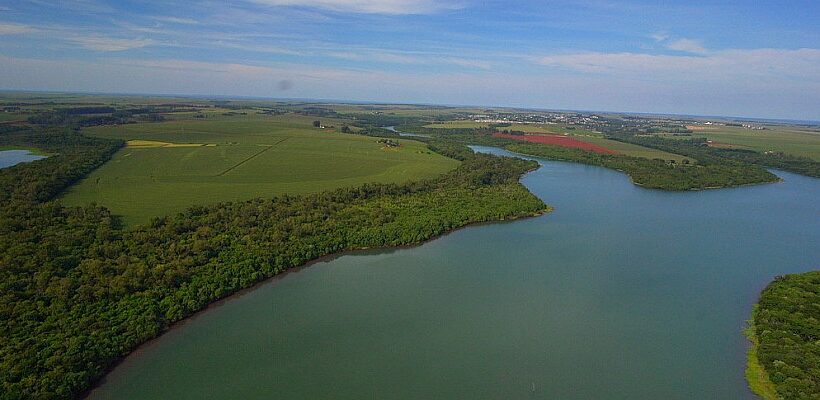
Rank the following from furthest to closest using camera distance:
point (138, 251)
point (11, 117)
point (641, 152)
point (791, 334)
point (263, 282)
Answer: point (11, 117)
point (641, 152)
point (263, 282)
point (138, 251)
point (791, 334)

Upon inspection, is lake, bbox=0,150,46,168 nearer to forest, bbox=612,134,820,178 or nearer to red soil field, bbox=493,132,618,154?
red soil field, bbox=493,132,618,154

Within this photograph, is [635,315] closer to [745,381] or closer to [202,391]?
[745,381]

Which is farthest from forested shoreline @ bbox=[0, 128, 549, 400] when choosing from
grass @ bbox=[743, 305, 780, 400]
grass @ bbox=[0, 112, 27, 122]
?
grass @ bbox=[0, 112, 27, 122]

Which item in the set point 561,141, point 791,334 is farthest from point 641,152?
point 791,334

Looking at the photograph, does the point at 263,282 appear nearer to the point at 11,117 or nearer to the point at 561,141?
the point at 561,141

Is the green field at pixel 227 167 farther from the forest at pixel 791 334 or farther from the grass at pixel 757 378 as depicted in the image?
the grass at pixel 757 378

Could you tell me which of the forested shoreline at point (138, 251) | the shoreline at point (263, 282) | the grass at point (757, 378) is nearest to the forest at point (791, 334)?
the grass at point (757, 378)
